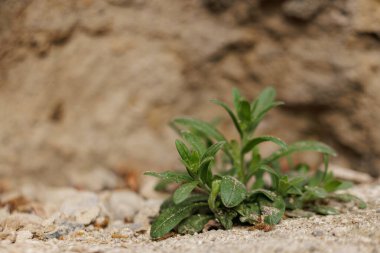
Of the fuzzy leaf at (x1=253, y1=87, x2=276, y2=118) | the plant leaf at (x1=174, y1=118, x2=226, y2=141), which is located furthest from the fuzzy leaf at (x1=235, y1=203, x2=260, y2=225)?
the fuzzy leaf at (x1=253, y1=87, x2=276, y2=118)

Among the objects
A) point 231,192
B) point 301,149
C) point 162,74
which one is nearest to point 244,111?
point 301,149

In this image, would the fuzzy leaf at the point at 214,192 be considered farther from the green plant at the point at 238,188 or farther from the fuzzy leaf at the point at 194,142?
the fuzzy leaf at the point at 194,142

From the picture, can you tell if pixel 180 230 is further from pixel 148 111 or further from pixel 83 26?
pixel 83 26

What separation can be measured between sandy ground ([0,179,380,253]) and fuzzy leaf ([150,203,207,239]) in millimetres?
57

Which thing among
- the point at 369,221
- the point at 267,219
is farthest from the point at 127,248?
the point at 369,221

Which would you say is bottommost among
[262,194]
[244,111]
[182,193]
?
[262,194]

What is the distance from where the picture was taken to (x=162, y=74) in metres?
3.42

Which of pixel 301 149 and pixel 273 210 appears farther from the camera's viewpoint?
pixel 301 149

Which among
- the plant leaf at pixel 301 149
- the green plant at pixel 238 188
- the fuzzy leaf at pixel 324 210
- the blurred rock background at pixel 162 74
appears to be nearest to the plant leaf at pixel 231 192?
the green plant at pixel 238 188

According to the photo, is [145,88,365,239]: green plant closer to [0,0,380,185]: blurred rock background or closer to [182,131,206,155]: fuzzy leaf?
[182,131,206,155]: fuzzy leaf

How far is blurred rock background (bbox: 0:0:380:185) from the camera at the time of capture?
10.2 ft

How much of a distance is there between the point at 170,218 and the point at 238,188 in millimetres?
359

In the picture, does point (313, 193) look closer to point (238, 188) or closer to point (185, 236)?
point (238, 188)

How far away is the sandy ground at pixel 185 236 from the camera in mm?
1855
